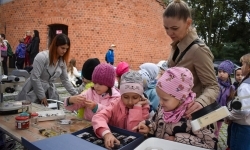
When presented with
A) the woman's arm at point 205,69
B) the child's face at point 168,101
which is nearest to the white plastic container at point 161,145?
the child's face at point 168,101

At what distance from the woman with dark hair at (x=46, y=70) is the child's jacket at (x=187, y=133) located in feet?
7.56

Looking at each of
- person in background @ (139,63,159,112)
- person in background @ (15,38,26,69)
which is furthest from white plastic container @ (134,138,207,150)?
person in background @ (15,38,26,69)

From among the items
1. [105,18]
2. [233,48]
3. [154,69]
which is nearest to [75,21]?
[105,18]

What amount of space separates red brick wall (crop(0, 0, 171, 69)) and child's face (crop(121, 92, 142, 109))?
1038 centimetres

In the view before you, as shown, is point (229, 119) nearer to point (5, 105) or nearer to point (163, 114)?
point (163, 114)

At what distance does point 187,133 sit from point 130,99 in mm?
646

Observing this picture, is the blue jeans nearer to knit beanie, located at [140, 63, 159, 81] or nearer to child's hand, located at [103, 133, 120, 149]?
knit beanie, located at [140, 63, 159, 81]

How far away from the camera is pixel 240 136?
2.95m

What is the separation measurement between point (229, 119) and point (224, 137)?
6.97 ft

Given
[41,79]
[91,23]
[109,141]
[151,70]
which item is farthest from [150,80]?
[91,23]

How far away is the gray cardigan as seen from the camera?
3.48 meters

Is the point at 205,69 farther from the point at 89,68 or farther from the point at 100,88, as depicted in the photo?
the point at 89,68

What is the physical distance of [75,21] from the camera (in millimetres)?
12109

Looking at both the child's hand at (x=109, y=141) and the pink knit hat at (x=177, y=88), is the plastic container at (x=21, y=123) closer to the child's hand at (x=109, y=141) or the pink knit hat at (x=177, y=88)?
the child's hand at (x=109, y=141)
